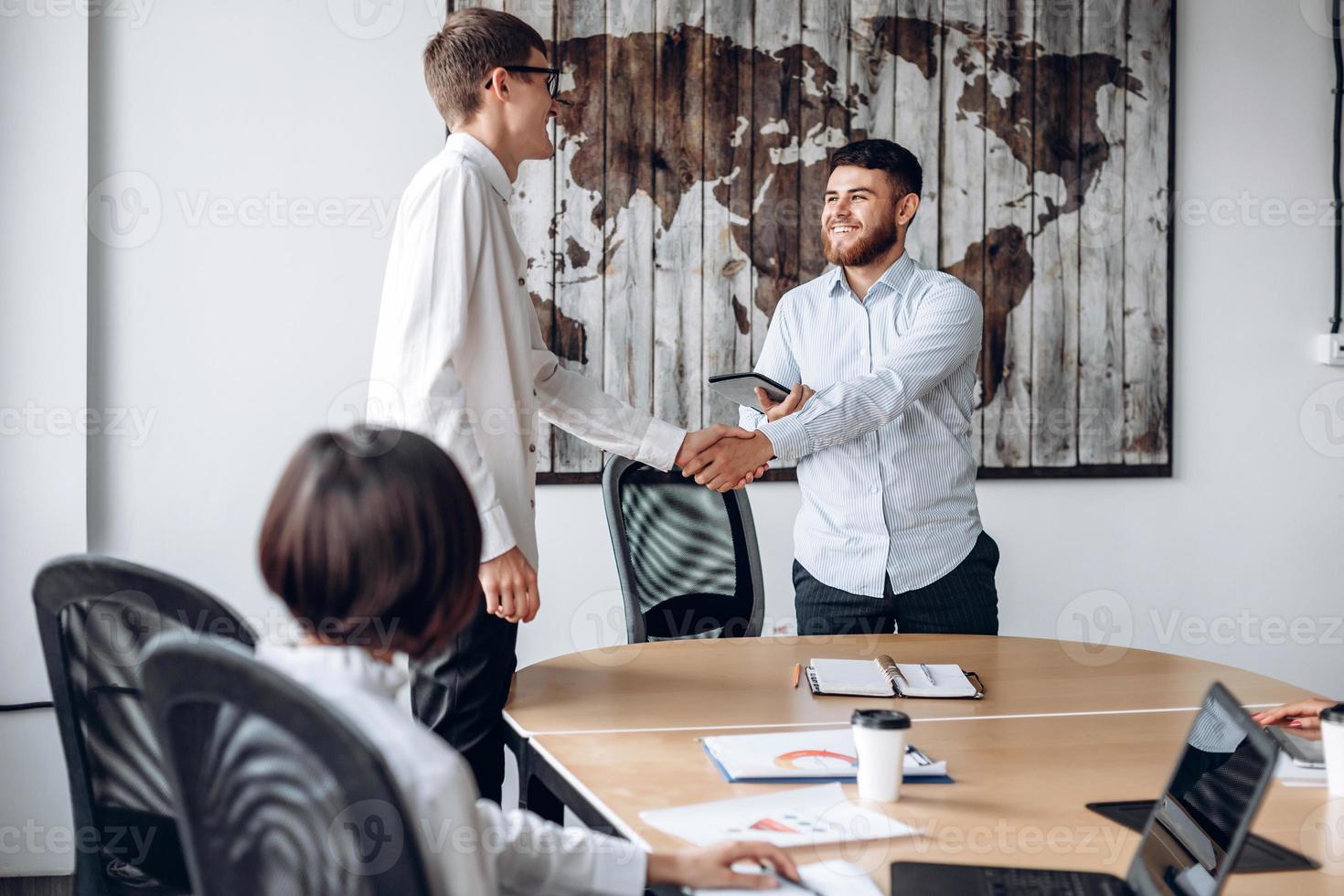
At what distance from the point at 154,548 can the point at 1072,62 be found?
109 inches

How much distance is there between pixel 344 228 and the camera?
3.00 m

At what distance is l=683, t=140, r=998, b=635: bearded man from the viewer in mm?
2500

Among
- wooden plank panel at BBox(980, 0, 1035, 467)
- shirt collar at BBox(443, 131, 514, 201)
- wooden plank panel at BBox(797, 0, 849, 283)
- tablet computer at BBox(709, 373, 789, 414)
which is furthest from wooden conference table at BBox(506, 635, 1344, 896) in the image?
wooden plank panel at BBox(797, 0, 849, 283)

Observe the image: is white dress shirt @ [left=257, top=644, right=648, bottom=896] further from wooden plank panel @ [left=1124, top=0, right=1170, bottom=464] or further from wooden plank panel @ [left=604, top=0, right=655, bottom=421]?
wooden plank panel @ [left=1124, top=0, right=1170, bottom=464]

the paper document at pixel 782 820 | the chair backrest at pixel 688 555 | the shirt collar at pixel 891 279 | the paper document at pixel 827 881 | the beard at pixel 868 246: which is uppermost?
the beard at pixel 868 246

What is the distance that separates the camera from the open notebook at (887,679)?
1.79m

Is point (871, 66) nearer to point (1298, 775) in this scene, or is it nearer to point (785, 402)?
point (785, 402)

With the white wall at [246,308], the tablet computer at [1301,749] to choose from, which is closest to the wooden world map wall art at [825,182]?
the white wall at [246,308]

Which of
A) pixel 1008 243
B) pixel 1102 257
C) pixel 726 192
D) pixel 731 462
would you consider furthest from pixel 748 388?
pixel 1102 257

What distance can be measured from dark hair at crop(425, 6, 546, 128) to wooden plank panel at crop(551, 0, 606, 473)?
1076 mm

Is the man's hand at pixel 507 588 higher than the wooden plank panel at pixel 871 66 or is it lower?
lower

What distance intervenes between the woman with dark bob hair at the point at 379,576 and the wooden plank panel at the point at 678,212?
2192mm

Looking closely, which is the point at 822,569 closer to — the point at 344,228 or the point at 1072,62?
the point at 344,228

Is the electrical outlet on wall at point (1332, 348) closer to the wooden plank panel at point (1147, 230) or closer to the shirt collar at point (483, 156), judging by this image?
the wooden plank panel at point (1147, 230)
